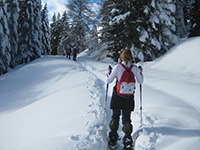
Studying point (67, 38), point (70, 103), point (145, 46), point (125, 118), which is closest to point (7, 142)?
point (70, 103)

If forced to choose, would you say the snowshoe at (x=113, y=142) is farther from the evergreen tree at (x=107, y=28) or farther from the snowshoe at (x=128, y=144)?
the evergreen tree at (x=107, y=28)

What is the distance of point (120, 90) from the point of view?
3146 mm

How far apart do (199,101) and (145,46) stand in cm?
746

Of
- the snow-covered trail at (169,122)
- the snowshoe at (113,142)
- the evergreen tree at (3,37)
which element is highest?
the evergreen tree at (3,37)

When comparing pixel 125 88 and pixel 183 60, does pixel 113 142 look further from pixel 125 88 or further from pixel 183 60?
pixel 183 60

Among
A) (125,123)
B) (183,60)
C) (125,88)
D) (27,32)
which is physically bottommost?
(125,123)

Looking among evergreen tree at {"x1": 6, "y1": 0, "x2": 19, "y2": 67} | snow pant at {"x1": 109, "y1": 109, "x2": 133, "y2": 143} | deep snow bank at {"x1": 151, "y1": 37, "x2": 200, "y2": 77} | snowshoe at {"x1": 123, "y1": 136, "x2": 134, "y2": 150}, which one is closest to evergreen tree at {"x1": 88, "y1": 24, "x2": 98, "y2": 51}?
deep snow bank at {"x1": 151, "y1": 37, "x2": 200, "y2": 77}

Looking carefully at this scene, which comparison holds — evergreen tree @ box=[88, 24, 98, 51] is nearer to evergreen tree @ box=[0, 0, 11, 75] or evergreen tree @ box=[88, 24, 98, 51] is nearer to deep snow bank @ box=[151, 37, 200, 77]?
deep snow bank @ box=[151, 37, 200, 77]

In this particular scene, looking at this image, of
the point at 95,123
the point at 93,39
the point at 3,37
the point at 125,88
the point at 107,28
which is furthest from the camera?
the point at 93,39

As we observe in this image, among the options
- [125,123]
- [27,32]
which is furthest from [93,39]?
[125,123]

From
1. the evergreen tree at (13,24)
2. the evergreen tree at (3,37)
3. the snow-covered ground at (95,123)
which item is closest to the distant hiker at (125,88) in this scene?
the snow-covered ground at (95,123)

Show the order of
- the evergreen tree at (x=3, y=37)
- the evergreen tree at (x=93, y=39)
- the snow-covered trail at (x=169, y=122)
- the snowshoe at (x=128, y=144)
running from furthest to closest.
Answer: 1. the evergreen tree at (x=93, y=39)
2. the evergreen tree at (x=3, y=37)
3. the snowshoe at (x=128, y=144)
4. the snow-covered trail at (x=169, y=122)

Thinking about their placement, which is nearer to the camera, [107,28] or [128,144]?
[128,144]

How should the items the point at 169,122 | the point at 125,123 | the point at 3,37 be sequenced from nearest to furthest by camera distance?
the point at 125,123, the point at 169,122, the point at 3,37
